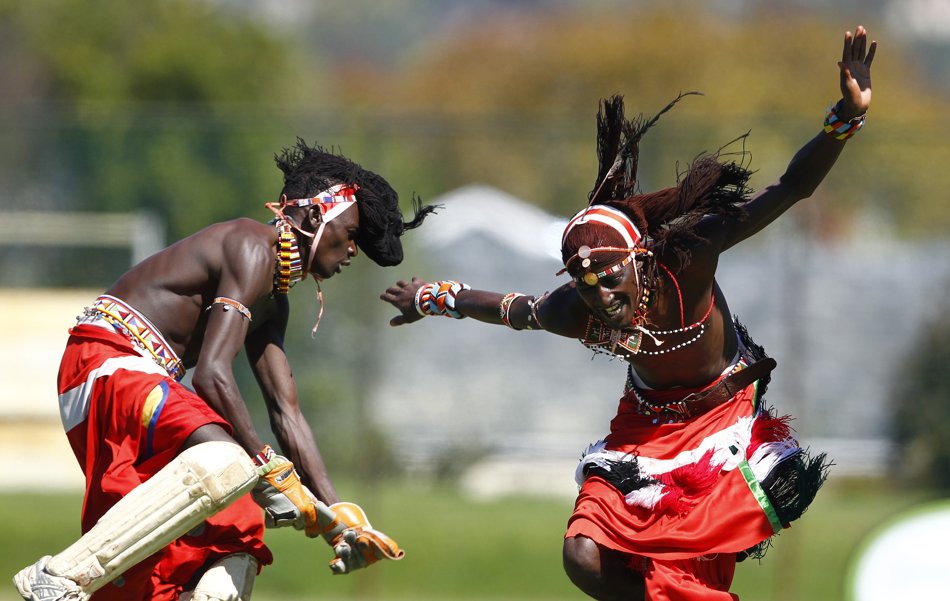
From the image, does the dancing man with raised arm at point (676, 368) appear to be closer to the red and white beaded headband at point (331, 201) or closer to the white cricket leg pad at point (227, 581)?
the red and white beaded headband at point (331, 201)

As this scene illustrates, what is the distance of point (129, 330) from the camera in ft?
17.8

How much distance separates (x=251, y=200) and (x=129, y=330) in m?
4.60

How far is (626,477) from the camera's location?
5.44 metres

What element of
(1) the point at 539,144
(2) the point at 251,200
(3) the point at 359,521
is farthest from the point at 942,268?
(3) the point at 359,521

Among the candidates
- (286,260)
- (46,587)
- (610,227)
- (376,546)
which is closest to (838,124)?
(610,227)

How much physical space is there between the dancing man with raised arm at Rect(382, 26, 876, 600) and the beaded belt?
1.33m

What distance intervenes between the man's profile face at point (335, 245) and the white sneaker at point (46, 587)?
4.84 ft

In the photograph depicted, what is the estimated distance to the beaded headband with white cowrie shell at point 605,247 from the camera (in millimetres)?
5105

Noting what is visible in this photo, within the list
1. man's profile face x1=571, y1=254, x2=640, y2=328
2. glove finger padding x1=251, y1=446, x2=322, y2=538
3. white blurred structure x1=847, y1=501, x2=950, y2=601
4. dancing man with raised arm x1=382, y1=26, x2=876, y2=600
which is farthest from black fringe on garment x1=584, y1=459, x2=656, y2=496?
white blurred structure x1=847, y1=501, x2=950, y2=601

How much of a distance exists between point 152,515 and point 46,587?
425mm

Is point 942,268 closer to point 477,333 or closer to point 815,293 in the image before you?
point 815,293

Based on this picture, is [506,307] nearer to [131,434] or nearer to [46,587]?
[131,434]

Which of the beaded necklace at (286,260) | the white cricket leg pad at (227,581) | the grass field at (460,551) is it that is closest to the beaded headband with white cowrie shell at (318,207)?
the beaded necklace at (286,260)

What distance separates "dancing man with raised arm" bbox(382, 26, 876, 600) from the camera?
5.21 meters
